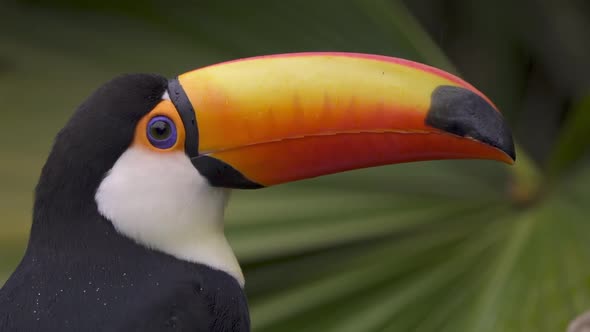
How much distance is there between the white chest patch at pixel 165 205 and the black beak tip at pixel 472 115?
50 cm

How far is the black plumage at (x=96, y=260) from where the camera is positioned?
1741 mm

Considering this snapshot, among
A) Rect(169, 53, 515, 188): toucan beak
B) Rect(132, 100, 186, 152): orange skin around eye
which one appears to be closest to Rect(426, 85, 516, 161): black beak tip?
Rect(169, 53, 515, 188): toucan beak

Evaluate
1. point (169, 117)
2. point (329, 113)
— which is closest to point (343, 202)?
point (329, 113)

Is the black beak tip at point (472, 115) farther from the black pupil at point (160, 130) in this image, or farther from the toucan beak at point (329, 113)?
the black pupil at point (160, 130)

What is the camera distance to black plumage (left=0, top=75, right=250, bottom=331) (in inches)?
68.6

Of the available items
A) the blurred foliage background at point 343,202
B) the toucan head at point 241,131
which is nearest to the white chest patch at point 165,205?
the toucan head at point 241,131

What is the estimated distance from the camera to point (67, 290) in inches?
69.1

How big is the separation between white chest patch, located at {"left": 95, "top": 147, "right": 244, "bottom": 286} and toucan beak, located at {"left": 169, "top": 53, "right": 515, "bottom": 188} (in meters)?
0.05

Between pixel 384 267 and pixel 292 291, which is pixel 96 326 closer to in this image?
pixel 292 291

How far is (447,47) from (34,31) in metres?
2.19

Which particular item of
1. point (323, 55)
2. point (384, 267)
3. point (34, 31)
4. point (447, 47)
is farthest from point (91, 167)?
point (447, 47)

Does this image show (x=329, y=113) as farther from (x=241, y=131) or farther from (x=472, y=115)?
(x=472, y=115)

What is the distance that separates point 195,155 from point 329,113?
283mm

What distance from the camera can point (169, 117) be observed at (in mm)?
1863
